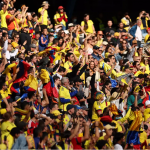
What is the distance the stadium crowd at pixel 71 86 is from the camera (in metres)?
8.42

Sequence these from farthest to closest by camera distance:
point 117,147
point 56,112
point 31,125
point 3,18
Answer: point 3,18
point 56,112
point 117,147
point 31,125

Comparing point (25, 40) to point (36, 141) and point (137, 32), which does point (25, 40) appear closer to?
point (137, 32)

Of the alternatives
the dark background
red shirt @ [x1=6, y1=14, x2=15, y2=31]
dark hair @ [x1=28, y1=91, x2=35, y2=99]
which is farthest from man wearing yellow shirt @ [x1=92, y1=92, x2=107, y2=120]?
the dark background

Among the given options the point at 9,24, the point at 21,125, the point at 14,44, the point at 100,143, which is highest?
the point at 9,24

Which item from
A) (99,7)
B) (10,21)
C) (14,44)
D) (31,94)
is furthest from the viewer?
(99,7)

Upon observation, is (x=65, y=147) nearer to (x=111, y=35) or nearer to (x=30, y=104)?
(x=30, y=104)

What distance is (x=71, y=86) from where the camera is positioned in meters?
10.8

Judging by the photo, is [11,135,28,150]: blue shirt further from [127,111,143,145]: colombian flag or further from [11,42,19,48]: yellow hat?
[11,42,19,48]: yellow hat

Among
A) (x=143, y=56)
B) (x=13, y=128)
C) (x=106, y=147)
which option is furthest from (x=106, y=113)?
(x=143, y=56)

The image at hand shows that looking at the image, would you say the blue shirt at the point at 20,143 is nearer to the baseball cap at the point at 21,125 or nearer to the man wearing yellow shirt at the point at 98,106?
the baseball cap at the point at 21,125

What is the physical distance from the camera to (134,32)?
16.2 metres

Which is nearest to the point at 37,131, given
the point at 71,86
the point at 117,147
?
the point at 117,147

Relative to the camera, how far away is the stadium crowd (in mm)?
8422

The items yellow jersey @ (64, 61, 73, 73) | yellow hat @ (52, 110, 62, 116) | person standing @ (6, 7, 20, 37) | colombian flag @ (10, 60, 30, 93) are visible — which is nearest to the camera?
yellow hat @ (52, 110, 62, 116)
